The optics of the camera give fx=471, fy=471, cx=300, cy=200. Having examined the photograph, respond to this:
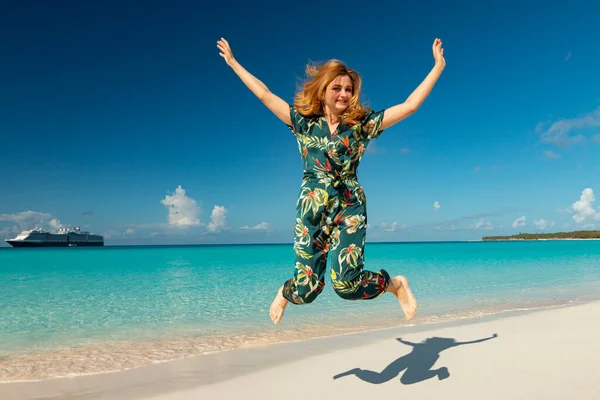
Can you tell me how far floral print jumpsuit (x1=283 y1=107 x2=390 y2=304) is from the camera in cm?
338

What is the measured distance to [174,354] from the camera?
6035 mm

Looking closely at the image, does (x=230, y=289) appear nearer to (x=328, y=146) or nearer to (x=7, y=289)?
(x=7, y=289)

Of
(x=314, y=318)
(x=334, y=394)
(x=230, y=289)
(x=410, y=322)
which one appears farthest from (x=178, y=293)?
(x=334, y=394)

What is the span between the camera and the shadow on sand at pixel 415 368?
4273 mm

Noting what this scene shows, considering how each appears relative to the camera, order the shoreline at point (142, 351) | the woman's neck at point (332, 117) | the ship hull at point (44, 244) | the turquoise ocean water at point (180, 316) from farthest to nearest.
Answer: the ship hull at point (44, 244) → the turquoise ocean water at point (180, 316) → the shoreline at point (142, 351) → the woman's neck at point (332, 117)

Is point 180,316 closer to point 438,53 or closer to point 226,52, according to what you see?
point 226,52

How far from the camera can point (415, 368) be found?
4.60 metres

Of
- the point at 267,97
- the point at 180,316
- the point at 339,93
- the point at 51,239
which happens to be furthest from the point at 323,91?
the point at 51,239

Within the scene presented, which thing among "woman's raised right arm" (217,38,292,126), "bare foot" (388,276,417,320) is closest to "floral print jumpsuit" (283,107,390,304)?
"woman's raised right arm" (217,38,292,126)

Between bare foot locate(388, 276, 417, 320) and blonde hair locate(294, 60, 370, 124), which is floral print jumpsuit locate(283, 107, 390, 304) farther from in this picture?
bare foot locate(388, 276, 417, 320)

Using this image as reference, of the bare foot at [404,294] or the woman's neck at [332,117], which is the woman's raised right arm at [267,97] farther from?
the bare foot at [404,294]

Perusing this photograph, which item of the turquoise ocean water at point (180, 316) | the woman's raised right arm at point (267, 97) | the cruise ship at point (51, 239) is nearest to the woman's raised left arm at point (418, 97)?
the woman's raised right arm at point (267, 97)

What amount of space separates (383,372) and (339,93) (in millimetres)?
2695

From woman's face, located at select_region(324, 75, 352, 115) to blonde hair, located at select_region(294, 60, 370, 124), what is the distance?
29 mm
